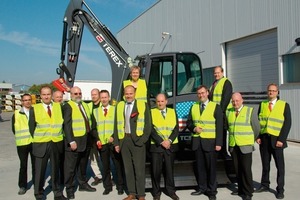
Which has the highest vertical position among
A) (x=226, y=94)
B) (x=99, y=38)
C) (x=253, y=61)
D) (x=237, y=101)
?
(x=99, y=38)

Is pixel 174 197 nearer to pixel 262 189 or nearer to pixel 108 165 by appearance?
pixel 108 165

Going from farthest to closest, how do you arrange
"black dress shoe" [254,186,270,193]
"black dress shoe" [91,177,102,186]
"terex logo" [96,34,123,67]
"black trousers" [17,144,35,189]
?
"terex logo" [96,34,123,67]
"black dress shoe" [91,177,102,186]
"black trousers" [17,144,35,189]
"black dress shoe" [254,186,270,193]

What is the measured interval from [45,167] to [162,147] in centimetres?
201

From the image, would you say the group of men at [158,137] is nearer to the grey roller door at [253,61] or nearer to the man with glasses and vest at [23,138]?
the man with glasses and vest at [23,138]

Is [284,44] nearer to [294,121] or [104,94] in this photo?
[294,121]

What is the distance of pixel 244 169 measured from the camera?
5090mm

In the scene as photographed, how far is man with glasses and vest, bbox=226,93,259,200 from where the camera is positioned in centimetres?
508

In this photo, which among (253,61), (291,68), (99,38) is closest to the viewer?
(99,38)

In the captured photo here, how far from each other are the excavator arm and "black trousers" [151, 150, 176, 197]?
3.30m

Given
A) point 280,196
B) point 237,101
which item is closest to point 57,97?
point 237,101

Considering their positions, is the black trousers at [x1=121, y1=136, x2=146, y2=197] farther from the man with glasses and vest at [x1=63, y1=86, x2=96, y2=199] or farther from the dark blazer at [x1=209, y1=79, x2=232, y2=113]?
the dark blazer at [x1=209, y1=79, x2=232, y2=113]

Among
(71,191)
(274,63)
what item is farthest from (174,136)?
(274,63)

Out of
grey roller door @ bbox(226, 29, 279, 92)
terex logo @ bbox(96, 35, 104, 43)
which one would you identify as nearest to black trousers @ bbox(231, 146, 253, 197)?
terex logo @ bbox(96, 35, 104, 43)

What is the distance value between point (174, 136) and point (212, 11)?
10179 mm
